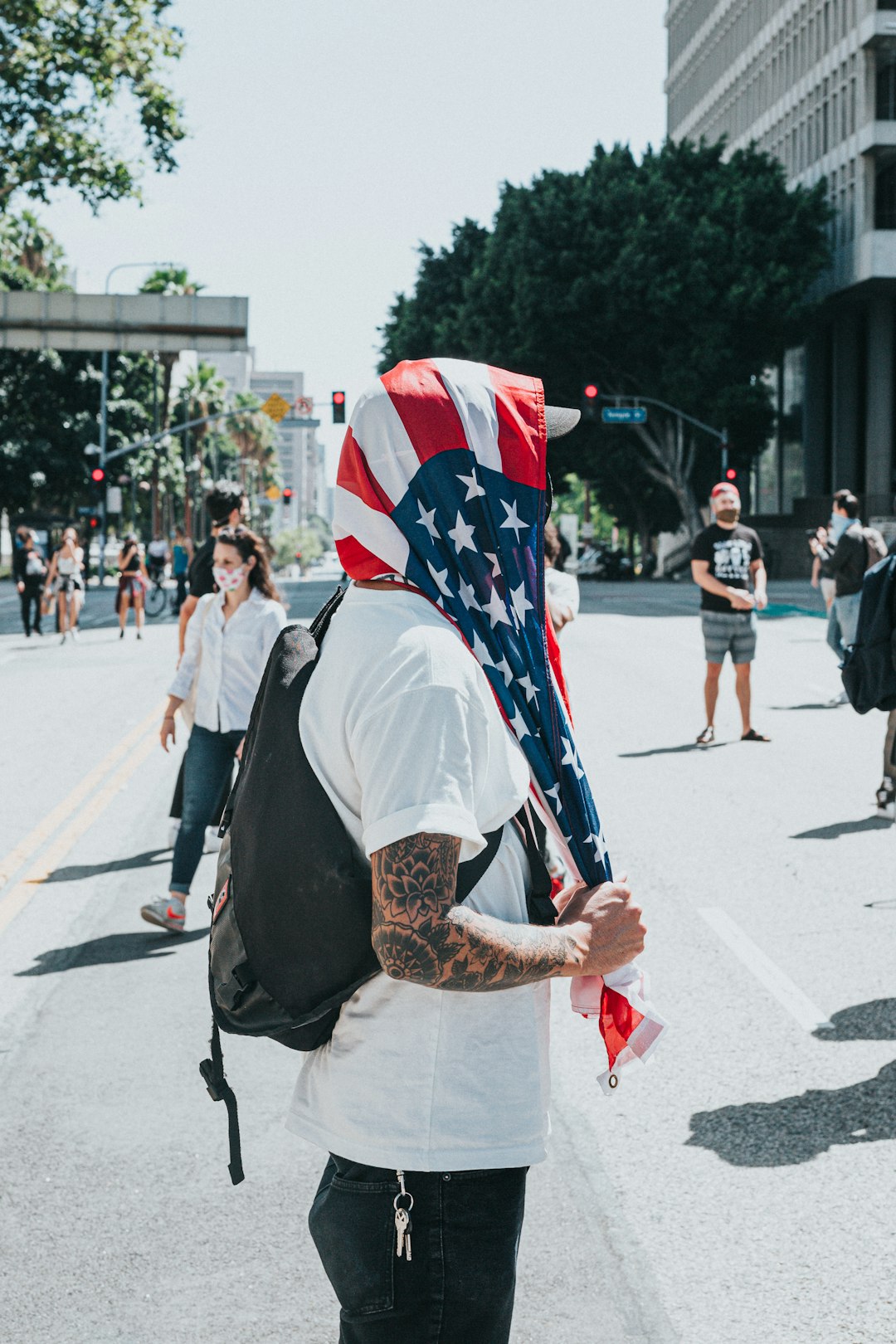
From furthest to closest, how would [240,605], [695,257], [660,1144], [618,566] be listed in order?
1. [618,566]
2. [695,257]
3. [240,605]
4. [660,1144]

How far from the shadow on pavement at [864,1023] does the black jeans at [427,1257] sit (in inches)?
132

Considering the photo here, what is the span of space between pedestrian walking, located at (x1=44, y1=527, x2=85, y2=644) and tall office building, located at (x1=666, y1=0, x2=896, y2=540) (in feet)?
108

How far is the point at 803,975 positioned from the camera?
19.1ft

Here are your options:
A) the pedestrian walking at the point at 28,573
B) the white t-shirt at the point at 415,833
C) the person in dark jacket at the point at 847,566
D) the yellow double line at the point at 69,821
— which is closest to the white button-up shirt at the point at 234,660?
the yellow double line at the point at 69,821

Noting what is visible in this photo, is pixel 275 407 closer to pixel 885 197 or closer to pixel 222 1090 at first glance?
pixel 885 197

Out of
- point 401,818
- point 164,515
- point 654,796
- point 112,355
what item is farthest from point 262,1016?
point 164,515

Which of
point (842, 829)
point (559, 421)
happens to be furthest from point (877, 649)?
point (559, 421)

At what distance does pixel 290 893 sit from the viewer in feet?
6.29

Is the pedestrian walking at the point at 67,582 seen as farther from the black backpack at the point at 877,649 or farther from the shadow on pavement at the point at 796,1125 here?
the shadow on pavement at the point at 796,1125

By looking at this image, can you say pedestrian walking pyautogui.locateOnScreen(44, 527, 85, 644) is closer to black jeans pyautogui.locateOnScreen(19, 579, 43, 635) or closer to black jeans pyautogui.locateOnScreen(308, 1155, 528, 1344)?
black jeans pyautogui.locateOnScreen(19, 579, 43, 635)

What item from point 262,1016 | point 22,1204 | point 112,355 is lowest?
point 22,1204

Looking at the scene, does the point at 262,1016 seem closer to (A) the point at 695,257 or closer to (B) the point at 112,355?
(A) the point at 695,257

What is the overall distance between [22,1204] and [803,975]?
3.10 m

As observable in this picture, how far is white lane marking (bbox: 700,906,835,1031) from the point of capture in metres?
5.32
